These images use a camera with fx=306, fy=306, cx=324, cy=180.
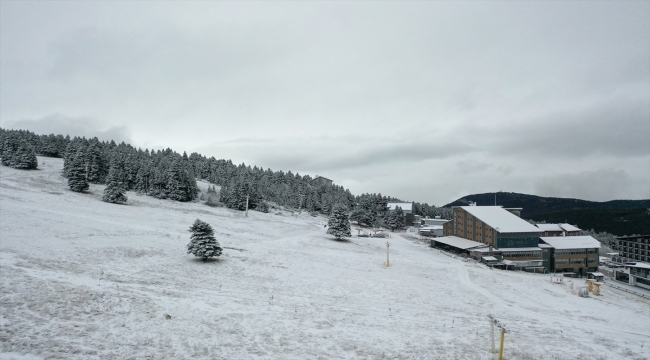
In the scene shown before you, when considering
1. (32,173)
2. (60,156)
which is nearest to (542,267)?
(32,173)

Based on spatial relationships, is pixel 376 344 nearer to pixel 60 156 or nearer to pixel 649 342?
pixel 649 342

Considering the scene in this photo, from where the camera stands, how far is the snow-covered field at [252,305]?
603 inches

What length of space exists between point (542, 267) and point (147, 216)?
7756cm

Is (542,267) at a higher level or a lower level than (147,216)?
lower

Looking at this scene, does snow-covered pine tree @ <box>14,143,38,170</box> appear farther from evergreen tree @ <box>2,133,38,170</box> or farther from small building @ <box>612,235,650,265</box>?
small building @ <box>612,235,650,265</box>

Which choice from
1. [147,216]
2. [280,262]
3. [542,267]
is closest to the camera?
[280,262]

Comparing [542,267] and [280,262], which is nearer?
[280,262]

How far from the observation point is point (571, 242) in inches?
2623

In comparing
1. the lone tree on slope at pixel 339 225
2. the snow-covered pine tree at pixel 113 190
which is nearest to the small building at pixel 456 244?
the lone tree on slope at pixel 339 225

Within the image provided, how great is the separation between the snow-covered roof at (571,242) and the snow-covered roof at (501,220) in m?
4.60

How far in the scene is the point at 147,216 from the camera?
54094 mm

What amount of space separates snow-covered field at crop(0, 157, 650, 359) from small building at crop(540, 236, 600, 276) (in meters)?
18.9

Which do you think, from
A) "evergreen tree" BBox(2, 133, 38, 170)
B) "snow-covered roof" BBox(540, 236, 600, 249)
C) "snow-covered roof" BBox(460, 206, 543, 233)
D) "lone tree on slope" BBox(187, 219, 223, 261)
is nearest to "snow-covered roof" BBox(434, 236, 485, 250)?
"snow-covered roof" BBox(460, 206, 543, 233)

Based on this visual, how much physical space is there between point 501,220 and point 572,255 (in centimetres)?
1572
